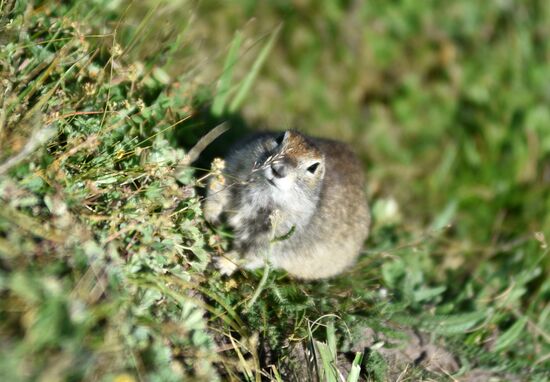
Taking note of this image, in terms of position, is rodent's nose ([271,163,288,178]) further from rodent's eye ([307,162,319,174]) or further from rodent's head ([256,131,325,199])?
rodent's eye ([307,162,319,174])

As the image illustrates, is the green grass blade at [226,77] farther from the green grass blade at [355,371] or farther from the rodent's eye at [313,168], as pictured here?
the green grass blade at [355,371]

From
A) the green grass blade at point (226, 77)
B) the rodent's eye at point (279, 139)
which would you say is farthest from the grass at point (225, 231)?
the rodent's eye at point (279, 139)

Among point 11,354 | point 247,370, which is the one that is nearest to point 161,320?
point 247,370

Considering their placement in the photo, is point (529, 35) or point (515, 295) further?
point (529, 35)

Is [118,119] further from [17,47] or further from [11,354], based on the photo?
[11,354]

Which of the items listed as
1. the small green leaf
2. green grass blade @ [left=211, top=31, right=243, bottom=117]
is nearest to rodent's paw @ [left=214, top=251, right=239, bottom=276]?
green grass blade @ [left=211, top=31, right=243, bottom=117]

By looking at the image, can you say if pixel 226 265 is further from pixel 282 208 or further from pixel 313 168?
pixel 313 168

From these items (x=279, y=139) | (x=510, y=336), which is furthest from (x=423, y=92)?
(x=279, y=139)
